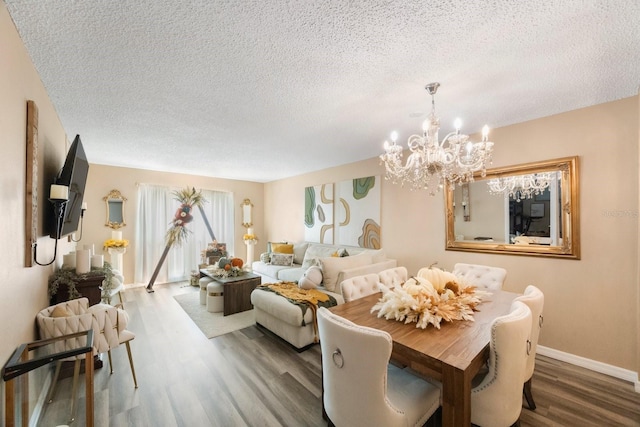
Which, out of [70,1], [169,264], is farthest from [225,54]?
[169,264]

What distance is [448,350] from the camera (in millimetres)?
1284

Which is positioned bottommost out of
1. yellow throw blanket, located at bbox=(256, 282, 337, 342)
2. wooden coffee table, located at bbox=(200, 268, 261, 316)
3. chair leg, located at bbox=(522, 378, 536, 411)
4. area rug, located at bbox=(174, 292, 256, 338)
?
area rug, located at bbox=(174, 292, 256, 338)

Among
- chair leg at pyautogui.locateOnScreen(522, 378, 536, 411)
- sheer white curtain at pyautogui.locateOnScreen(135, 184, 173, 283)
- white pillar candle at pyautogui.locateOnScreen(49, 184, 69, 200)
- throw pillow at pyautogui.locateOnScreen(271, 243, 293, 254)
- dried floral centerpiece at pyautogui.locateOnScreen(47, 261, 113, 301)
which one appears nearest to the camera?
white pillar candle at pyautogui.locateOnScreen(49, 184, 69, 200)

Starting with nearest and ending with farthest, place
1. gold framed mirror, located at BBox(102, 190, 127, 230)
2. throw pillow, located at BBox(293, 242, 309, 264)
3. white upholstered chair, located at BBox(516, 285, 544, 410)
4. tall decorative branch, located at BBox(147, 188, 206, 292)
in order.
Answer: white upholstered chair, located at BBox(516, 285, 544, 410) → gold framed mirror, located at BBox(102, 190, 127, 230) → tall decorative branch, located at BBox(147, 188, 206, 292) → throw pillow, located at BBox(293, 242, 309, 264)

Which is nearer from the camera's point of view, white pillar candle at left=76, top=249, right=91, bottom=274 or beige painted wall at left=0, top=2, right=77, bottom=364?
beige painted wall at left=0, top=2, right=77, bottom=364

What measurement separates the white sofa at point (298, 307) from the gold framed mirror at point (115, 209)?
367 centimetres

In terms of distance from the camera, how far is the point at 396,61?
5.68 feet

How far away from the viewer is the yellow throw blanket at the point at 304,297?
9.03 feet

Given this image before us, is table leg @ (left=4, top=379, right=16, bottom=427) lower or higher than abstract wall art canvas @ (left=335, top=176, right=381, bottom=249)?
lower

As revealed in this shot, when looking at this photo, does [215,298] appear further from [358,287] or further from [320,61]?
[320,61]

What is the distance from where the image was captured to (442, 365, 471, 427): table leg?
1.13 metres

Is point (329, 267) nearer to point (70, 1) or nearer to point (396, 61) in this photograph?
point (396, 61)

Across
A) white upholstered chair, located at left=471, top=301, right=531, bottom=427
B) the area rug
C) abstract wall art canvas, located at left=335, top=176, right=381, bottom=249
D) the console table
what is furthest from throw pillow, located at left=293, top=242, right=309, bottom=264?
white upholstered chair, located at left=471, top=301, right=531, bottom=427

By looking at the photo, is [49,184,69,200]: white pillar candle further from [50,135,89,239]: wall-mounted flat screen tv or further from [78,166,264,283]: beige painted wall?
[78,166,264,283]: beige painted wall
